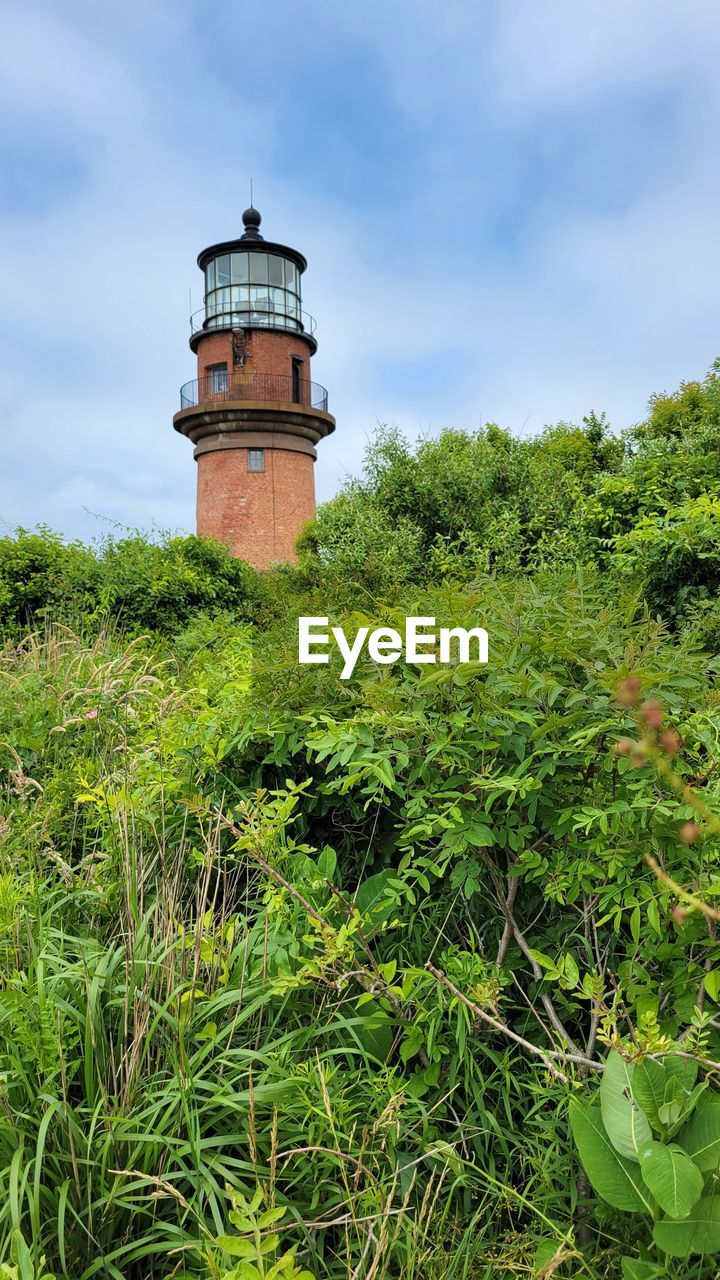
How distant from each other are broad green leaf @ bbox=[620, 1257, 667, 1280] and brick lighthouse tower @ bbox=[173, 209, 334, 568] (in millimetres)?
24053

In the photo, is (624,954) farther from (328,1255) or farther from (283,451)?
(283,451)

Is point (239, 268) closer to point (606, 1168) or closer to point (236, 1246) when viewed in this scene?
point (606, 1168)

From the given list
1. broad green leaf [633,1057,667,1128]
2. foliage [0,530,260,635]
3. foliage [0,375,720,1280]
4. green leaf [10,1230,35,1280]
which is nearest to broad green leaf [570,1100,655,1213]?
foliage [0,375,720,1280]

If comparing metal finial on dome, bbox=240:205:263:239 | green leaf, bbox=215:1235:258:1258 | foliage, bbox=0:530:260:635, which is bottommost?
green leaf, bbox=215:1235:258:1258

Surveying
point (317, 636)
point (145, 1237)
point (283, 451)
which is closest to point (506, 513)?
point (317, 636)

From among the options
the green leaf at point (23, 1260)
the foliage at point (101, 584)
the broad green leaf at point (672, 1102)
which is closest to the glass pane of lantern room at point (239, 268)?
the foliage at point (101, 584)

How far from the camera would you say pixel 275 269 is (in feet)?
89.6

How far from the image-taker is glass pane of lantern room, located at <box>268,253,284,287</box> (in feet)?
88.7

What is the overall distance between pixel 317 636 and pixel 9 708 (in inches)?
112

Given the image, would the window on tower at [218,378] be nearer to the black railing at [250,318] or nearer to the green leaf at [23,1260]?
the black railing at [250,318]

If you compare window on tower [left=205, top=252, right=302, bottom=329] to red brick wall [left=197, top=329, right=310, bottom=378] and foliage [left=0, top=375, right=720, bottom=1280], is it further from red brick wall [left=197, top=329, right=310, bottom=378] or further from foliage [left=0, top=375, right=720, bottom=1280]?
foliage [left=0, top=375, right=720, bottom=1280]

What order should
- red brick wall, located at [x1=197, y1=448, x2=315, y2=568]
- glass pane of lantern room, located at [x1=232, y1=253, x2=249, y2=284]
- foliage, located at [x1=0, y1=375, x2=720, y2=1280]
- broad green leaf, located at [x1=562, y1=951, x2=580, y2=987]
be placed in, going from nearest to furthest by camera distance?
foliage, located at [x1=0, y1=375, x2=720, y2=1280]
broad green leaf, located at [x1=562, y1=951, x2=580, y2=987]
red brick wall, located at [x1=197, y1=448, x2=315, y2=568]
glass pane of lantern room, located at [x1=232, y1=253, x2=249, y2=284]

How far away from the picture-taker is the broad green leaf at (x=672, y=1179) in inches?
74.8

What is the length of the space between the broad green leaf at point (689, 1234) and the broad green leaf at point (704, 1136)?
104 millimetres
